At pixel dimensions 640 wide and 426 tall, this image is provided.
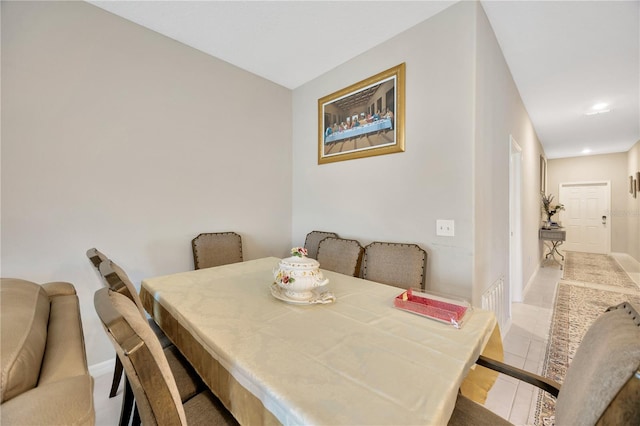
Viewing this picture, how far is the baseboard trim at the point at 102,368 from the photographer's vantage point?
6.27 feet

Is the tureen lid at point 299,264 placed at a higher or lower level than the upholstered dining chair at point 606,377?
higher

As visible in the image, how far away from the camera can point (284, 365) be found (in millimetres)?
783

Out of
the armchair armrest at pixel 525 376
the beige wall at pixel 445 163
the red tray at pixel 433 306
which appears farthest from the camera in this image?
the beige wall at pixel 445 163

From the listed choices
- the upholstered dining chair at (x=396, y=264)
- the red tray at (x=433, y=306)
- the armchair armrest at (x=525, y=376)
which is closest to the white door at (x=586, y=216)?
the upholstered dining chair at (x=396, y=264)

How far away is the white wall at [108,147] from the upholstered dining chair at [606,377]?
101 inches

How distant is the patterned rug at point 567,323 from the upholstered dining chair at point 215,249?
2535 millimetres

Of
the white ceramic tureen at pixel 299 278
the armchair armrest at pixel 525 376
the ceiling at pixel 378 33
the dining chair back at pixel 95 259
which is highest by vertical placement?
the ceiling at pixel 378 33

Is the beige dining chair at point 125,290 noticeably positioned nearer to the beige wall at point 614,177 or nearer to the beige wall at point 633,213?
the beige wall at point 633,213

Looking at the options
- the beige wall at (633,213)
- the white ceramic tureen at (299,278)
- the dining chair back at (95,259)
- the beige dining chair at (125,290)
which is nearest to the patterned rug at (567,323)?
the white ceramic tureen at (299,278)

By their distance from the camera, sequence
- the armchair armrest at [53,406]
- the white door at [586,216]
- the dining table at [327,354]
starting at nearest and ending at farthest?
the armchair armrest at [53,406]
the dining table at [327,354]
the white door at [586,216]

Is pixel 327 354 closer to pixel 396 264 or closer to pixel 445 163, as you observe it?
pixel 396 264

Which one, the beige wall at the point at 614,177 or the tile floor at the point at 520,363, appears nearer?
the tile floor at the point at 520,363

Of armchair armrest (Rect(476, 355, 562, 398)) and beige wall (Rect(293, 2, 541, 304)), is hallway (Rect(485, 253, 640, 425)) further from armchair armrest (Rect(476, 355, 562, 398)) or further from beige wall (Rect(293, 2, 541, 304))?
armchair armrest (Rect(476, 355, 562, 398))

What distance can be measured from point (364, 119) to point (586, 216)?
26.7 feet
